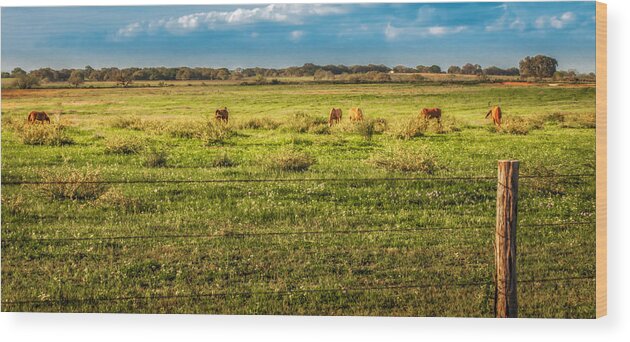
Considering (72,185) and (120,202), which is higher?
(72,185)

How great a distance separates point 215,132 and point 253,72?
27.9 inches

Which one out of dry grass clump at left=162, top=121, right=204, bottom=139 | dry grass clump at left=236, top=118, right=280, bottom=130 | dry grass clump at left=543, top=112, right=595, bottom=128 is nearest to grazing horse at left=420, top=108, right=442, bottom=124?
dry grass clump at left=543, top=112, right=595, bottom=128

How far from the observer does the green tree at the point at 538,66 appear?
877cm

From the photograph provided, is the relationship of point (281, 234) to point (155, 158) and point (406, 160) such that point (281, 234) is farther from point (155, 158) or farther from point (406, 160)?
point (155, 158)

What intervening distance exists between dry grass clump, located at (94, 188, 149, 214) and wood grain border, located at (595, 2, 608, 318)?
4.21m

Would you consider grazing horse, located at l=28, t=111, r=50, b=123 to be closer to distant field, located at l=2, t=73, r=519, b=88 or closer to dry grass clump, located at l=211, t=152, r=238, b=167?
distant field, located at l=2, t=73, r=519, b=88

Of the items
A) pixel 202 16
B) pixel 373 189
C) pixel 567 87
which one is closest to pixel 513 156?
pixel 567 87

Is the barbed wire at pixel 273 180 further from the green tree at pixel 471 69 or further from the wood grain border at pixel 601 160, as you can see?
the green tree at pixel 471 69

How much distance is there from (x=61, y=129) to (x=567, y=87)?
498cm

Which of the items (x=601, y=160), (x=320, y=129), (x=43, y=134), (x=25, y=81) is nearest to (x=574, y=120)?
(x=601, y=160)

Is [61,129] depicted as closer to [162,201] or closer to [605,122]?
[162,201]

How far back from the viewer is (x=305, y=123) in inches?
365

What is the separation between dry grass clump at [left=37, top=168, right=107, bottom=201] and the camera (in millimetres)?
9047

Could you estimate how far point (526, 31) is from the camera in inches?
346
